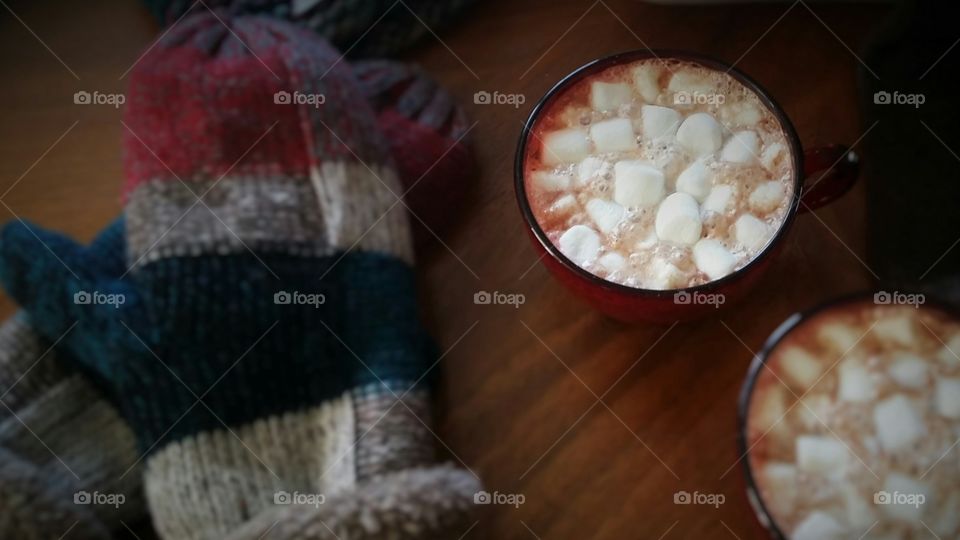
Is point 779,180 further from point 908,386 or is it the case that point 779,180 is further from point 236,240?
point 236,240

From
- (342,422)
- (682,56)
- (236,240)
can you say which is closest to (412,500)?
(342,422)

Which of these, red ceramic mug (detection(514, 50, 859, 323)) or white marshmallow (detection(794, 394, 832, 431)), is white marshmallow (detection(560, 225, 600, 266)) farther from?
white marshmallow (detection(794, 394, 832, 431))

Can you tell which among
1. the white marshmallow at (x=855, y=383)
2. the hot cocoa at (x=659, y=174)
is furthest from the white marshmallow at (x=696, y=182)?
the white marshmallow at (x=855, y=383)

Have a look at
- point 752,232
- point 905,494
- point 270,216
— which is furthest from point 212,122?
point 905,494

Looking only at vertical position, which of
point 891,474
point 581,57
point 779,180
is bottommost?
point 891,474

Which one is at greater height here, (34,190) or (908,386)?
(34,190)

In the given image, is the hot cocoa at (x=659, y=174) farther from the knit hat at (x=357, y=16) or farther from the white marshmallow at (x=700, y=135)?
the knit hat at (x=357, y=16)

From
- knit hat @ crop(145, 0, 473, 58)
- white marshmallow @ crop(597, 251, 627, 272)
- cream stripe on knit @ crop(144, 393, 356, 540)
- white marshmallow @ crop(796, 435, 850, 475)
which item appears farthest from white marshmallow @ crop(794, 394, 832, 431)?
knit hat @ crop(145, 0, 473, 58)
